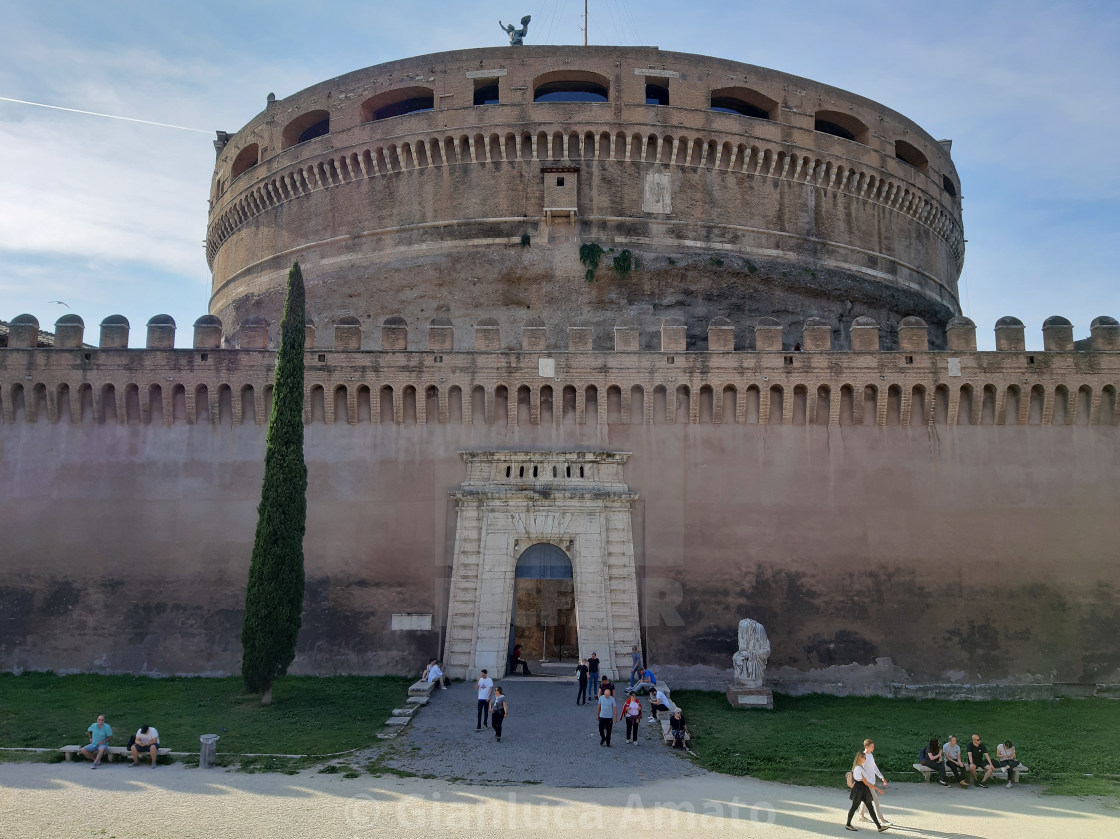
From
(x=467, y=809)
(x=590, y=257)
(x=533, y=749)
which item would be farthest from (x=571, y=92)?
(x=467, y=809)

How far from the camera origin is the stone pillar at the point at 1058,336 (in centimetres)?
1767

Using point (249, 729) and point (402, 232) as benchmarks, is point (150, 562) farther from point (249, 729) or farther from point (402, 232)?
point (402, 232)

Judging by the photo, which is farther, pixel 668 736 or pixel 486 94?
pixel 486 94

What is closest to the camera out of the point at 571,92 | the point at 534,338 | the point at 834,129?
the point at 534,338

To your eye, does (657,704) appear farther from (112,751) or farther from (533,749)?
(112,751)

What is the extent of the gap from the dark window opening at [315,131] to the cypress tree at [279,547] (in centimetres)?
1203

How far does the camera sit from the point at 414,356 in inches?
688

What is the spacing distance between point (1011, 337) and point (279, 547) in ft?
45.7

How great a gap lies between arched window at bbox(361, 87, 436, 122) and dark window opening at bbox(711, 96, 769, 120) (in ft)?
24.5

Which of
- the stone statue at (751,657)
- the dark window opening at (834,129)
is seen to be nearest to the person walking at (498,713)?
the stone statue at (751,657)

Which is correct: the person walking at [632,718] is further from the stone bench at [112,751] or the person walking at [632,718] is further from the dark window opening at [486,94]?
the dark window opening at [486,94]

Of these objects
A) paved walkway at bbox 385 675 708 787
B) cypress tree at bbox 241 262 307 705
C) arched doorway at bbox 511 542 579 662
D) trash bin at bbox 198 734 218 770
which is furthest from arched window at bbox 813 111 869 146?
trash bin at bbox 198 734 218 770

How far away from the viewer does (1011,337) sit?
1770cm

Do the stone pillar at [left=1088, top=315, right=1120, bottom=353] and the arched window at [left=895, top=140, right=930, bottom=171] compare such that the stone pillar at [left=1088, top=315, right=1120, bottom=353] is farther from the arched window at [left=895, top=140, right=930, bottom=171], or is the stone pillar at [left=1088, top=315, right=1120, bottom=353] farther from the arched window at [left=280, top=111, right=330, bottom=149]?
the arched window at [left=280, top=111, right=330, bottom=149]
